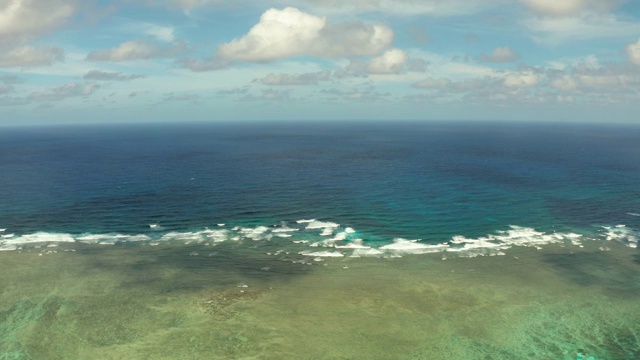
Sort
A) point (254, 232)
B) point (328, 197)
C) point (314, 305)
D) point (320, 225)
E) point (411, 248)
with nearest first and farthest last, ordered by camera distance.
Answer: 1. point (314, 305)
2. point (411, 248)
3. point (254, 232)
4. point (320, 225)
5. point (328, 197)

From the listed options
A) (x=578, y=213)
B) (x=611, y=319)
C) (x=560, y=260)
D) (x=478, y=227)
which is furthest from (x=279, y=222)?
(x=578, y=213)

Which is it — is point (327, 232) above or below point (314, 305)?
above

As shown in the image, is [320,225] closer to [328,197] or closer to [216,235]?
[216,235]

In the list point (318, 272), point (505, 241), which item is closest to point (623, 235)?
point (505, 241)

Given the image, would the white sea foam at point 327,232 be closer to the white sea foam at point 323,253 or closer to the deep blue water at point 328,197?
the deep blue water at point 328,197

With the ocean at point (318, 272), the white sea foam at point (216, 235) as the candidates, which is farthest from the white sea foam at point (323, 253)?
the white sea foam at point (216, 235)

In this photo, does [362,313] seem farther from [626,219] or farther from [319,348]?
[626,219]

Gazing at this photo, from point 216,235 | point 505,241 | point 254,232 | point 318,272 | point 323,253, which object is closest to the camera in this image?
point 318,272

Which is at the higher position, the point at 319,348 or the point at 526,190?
the point at 526,190
